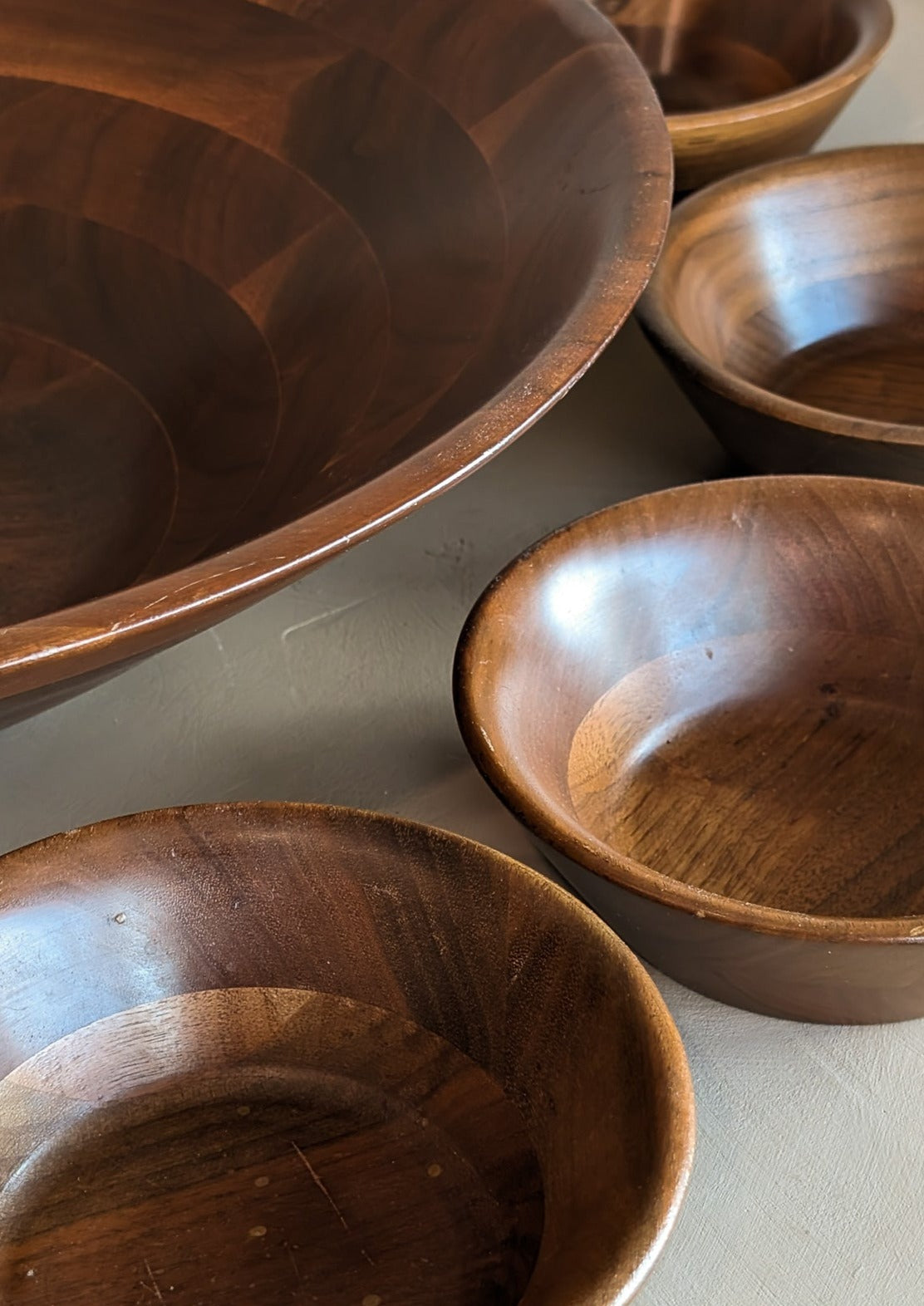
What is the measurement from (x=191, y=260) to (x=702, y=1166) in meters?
0.56

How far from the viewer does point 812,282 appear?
3.98ft

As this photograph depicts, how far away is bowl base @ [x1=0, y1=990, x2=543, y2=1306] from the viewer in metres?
0.57

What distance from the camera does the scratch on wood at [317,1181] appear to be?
596mm

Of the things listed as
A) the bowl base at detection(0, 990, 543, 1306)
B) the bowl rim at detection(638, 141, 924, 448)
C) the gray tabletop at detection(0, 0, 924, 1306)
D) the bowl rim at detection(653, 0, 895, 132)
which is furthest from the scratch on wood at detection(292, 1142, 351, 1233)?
the bowl rim at detection(653, 0, 895, 132)

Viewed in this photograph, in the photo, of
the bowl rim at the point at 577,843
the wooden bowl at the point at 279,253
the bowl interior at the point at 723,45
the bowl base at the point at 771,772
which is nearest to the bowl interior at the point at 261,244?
the wooden bowl at the point at 279,253

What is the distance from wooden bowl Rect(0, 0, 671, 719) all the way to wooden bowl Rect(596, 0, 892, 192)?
47cm

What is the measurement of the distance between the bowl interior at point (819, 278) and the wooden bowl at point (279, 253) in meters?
0.32

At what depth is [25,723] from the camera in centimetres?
96

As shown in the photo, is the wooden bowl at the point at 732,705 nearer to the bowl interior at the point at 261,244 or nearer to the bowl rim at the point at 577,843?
the bowl rim at the point at 577,843

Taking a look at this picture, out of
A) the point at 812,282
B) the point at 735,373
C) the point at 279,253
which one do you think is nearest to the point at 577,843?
the point at 279,253

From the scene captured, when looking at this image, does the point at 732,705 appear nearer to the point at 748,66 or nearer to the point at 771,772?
the point at 771,772

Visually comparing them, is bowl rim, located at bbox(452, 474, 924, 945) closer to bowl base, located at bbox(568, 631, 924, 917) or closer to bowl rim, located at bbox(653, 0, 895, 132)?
bowl base, located at bbox(568, 631, 924, 917)

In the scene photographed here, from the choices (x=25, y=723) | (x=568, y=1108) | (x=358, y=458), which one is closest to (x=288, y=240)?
(x=358, y=458)

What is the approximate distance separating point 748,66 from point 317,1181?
4.49 feet
